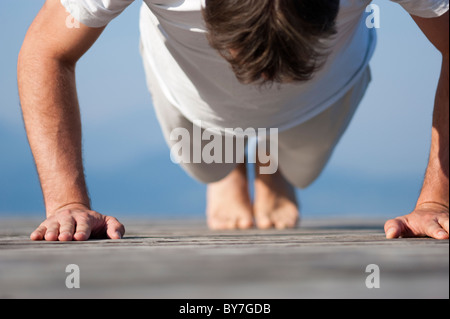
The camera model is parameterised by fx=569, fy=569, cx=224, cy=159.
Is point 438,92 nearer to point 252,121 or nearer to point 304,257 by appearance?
point 252,121

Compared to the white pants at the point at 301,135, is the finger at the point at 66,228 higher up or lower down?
lower down

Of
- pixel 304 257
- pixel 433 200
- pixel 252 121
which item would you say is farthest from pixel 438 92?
pixel 304 257

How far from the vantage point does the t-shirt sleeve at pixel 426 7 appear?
1.20 meters

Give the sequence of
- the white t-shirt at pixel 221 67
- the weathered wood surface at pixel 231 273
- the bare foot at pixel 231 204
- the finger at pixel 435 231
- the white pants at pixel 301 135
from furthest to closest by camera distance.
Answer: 1. the bare foot at pixel 231 204
2. the white pants at pixel 301 135
3. the white t-shirt at pixel 221 67
4. the finger at pixel 435 231
5. the weathered wood surface at pixel 231 273

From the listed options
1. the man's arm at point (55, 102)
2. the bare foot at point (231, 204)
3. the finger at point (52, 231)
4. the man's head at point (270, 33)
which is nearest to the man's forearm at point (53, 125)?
the man's arm at point (55, 102)

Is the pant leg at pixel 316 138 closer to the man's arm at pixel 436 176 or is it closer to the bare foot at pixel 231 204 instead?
the bare foot at pixel 231 204

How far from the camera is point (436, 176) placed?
1.21 m

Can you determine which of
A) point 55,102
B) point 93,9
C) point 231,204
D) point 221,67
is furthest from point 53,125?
point 231,204

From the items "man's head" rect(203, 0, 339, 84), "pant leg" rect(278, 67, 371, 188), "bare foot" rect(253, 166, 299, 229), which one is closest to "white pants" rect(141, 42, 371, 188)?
"pant leg" rect(278, 67, 371, 188)

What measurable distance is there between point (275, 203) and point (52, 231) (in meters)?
1.42

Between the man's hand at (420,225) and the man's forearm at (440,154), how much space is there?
8 centimetres

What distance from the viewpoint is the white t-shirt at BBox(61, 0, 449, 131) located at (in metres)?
1.25
